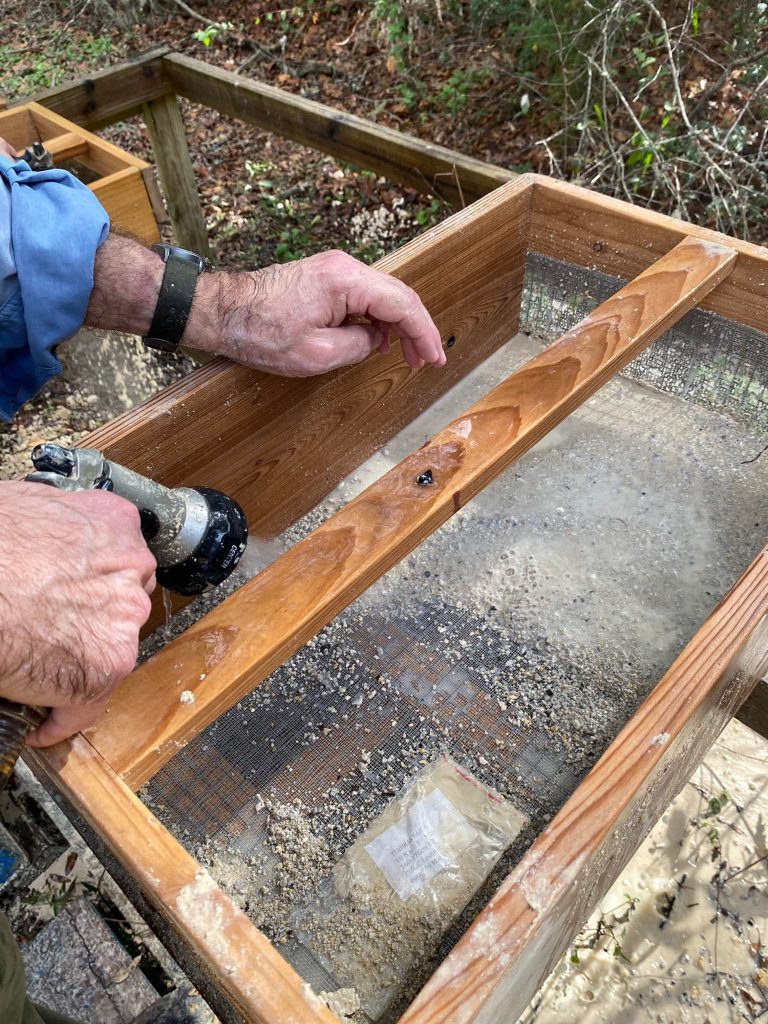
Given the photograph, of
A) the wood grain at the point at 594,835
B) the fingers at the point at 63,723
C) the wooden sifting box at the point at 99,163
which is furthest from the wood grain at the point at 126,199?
the wood grain at the point at 594,835

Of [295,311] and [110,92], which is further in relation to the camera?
[110,92]

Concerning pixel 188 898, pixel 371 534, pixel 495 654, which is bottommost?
pixel 188 898

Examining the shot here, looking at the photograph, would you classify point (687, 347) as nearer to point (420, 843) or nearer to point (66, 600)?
point (420, 843)

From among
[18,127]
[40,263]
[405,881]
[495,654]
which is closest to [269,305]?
[40,263]

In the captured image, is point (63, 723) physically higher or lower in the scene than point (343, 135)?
lower

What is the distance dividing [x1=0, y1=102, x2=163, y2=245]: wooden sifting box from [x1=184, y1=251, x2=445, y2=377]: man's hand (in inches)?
41.8

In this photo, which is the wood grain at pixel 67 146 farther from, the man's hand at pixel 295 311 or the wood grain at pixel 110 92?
the man's hand at pixel 295 311

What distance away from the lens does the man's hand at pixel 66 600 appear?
0.84 m

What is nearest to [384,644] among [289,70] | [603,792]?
[603,792]

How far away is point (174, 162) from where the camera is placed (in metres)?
3.46

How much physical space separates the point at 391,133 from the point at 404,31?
3.02 meters

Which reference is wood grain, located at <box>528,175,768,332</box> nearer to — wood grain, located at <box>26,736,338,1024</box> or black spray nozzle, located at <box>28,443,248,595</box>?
black spray nozzle, located at <box>28,443,248,595</box>

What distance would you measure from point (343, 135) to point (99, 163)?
903 millimetres

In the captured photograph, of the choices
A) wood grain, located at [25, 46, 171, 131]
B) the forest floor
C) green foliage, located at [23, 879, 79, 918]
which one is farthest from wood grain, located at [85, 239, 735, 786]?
wood grain, located at [25, 46, 171, 131]
